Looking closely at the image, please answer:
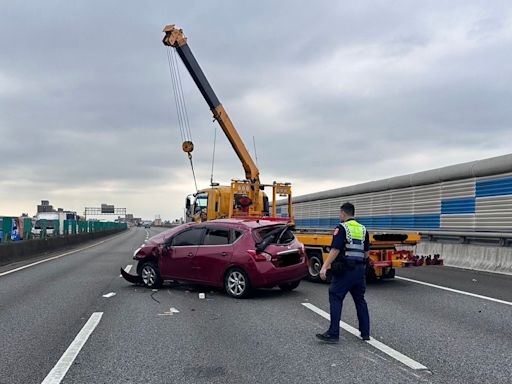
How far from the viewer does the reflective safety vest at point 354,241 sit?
6680mm

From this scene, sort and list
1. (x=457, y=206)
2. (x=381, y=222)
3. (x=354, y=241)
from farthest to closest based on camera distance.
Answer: (x=381, y=222)
(x=457, y=206)
(x=354, y=241)

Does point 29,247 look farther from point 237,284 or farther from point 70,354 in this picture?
point 70,354

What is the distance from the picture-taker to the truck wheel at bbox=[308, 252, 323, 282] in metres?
12.4

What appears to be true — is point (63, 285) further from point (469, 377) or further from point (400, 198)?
point (400, 198)

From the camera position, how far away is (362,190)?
85.9 ft

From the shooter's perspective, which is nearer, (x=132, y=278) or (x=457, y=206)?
(x=132, y=278)

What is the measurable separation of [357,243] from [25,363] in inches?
164

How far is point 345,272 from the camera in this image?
261 inches

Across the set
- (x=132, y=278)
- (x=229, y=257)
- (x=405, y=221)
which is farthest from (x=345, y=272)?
(x=405, y=221)

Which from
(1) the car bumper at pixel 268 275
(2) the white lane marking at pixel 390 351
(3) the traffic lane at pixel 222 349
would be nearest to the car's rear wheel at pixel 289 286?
(1) the car bumper at pixel 268 275

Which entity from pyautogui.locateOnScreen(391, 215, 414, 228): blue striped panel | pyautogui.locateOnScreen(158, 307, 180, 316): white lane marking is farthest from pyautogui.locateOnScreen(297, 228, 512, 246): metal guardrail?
pyautogui.locateOnScreen(158, 307, 180, 316): white lane marking

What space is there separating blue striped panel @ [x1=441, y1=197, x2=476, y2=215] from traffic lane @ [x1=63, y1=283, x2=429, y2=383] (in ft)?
33.1

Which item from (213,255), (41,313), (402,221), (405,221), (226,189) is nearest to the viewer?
(41,313)

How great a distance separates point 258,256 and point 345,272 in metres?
3.42
